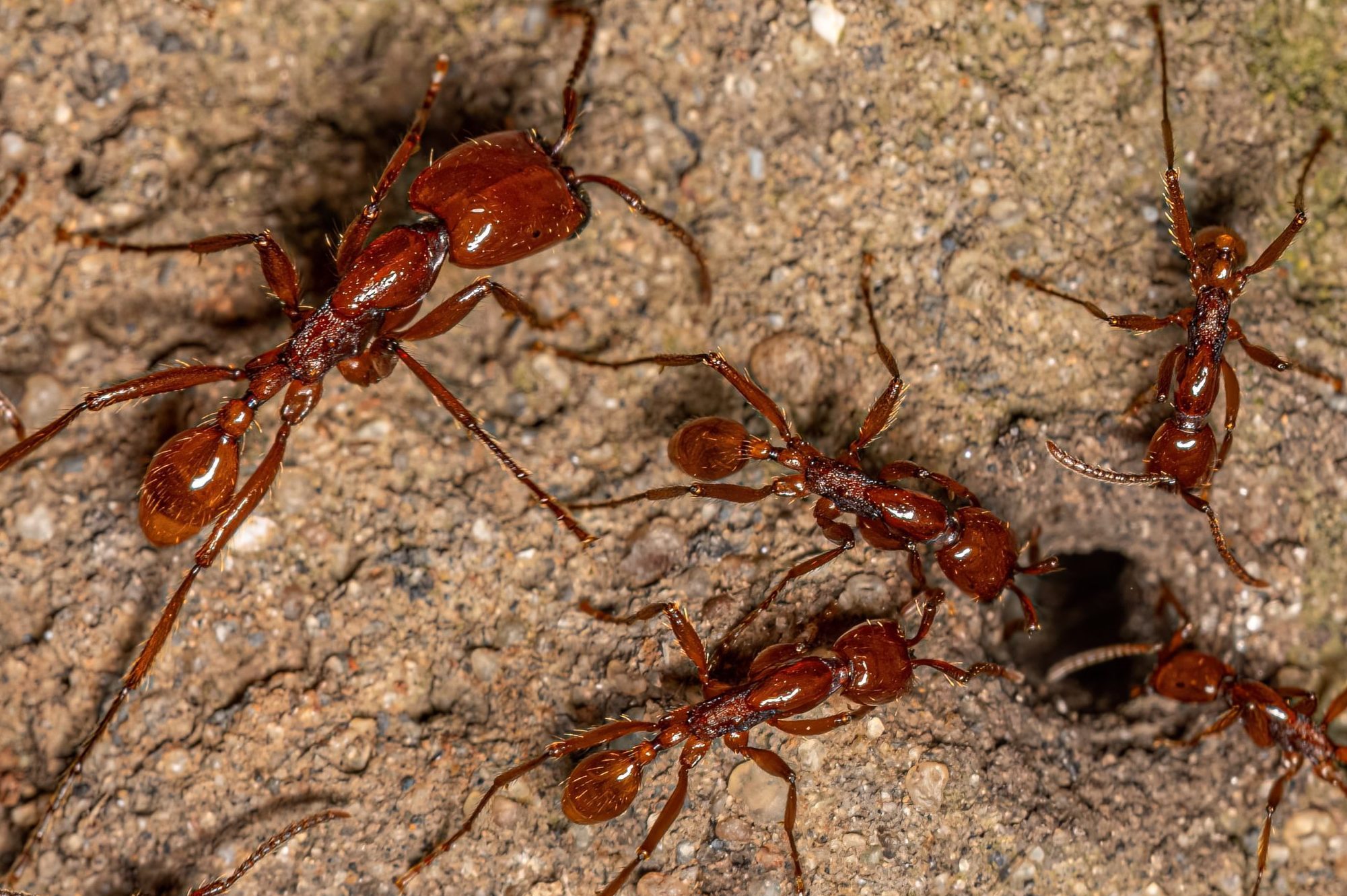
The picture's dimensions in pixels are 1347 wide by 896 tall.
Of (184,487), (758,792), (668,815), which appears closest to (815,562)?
(758,792)

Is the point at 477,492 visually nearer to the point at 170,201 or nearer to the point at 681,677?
the point at 681,677

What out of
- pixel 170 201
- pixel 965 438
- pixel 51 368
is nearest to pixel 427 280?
pixel 170 201

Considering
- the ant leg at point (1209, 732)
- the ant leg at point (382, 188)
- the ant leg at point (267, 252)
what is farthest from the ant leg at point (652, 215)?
the ant leg at point (1209, 732)

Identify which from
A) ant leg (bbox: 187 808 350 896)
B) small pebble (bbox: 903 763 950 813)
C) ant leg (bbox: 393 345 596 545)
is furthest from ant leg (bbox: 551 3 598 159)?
small pebble (bbox: 903 763 950 813)

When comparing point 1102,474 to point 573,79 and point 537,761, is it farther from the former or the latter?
point 573,79

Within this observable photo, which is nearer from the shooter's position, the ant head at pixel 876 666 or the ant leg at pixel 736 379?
the ant head at pixel 876 666

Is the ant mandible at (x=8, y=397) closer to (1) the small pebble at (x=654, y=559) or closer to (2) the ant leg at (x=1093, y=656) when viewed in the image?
(1) the small pebble at (x=654, y=559)
